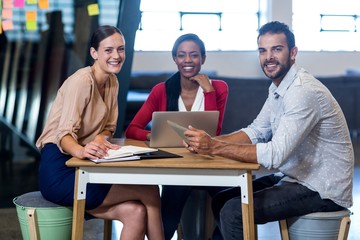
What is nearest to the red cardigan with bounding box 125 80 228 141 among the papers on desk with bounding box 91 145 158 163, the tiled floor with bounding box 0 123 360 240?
the papers on desk with bounding box 91 145 158 163

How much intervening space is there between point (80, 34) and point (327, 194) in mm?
2748

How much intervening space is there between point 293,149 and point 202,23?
21.8 feet

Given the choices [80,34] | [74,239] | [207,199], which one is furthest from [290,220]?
[80,34]

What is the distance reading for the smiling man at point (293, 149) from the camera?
218cm

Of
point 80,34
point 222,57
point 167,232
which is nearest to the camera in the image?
point 167,232

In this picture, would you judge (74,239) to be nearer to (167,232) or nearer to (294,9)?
(167,232)

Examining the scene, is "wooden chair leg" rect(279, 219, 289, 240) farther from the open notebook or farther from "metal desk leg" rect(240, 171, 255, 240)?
the open notebook

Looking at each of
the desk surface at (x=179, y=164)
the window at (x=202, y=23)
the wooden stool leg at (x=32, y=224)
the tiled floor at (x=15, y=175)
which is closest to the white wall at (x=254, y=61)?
the window at (x=202, y=23)

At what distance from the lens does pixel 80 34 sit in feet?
A: 14.4

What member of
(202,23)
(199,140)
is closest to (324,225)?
(199,140)

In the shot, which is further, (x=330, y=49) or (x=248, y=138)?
(x=330, y=49)

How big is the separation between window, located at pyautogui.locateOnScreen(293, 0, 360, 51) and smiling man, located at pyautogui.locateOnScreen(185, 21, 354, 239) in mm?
6602

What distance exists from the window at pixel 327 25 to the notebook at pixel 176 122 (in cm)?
659

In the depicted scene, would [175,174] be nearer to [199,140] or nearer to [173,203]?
[199,140]
